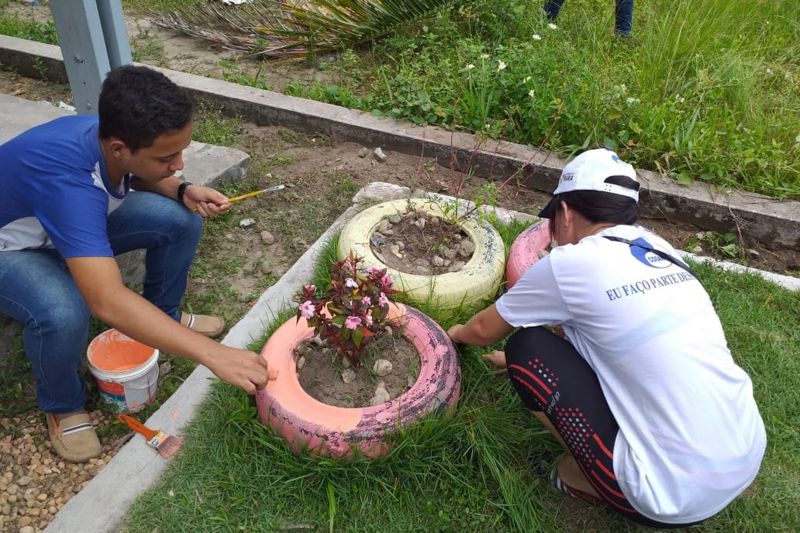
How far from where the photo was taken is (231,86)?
15.0 ft

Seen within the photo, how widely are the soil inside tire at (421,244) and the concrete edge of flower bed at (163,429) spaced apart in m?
0.26

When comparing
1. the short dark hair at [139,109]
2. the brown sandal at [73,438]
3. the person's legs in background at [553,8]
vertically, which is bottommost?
the brown sandal at [73,438]

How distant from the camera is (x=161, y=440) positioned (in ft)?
7.60

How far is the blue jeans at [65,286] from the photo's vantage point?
2174 millimetres

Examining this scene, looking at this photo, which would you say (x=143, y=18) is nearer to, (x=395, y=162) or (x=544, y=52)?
(x=395, y=162)

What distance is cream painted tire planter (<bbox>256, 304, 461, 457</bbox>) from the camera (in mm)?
2115

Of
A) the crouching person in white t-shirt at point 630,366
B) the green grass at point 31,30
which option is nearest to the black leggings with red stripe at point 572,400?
the crouching person in white t-shirt at point 630,366

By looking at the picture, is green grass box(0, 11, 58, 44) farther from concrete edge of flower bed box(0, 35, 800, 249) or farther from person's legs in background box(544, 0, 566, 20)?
person's legs in background box(544, 0, 566, 20)

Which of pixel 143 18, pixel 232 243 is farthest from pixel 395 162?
pixel 143 18

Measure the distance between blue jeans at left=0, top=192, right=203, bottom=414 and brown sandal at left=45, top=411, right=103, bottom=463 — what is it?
0.15 feet

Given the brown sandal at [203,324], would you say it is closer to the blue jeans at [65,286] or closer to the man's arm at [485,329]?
the blue jeans at [65,286]

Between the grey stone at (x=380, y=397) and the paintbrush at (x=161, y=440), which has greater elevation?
the grey stone at (x=380, y=397)

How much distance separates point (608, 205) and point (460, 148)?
2.07 meters

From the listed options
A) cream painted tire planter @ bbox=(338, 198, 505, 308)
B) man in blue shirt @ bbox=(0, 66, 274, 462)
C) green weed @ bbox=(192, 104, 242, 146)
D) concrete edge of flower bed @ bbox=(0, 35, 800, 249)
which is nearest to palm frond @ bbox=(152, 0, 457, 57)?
concrete edge of flower bed @ bbox=(0, 35, 800, 249)
